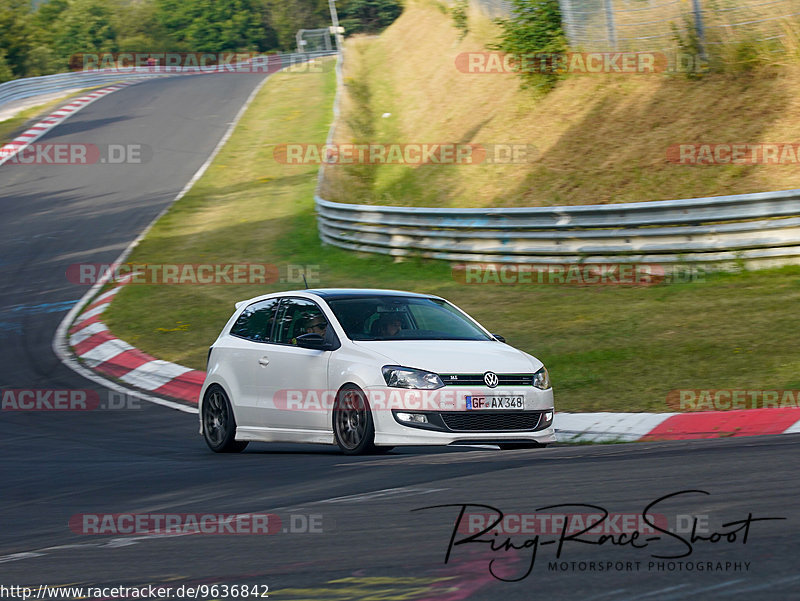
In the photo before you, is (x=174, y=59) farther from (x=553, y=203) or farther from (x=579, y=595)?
(x=579, y=595)

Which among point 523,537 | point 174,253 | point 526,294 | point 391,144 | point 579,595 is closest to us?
point 579,595

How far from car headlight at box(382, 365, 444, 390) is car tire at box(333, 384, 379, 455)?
0.26m

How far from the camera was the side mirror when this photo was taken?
917 cm

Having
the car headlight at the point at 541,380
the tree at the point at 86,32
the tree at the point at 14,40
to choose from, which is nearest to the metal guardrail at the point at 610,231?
the car headlight at the point at 541,380

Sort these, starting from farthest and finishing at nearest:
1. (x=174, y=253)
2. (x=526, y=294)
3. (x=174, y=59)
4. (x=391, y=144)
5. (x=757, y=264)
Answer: (x=174, y=59) < (x=391, y=144) < (x=174, y=253) < (x=526, y=294) < (x=757, y=264)

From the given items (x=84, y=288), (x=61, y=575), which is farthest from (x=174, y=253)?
(x=61, y=575)

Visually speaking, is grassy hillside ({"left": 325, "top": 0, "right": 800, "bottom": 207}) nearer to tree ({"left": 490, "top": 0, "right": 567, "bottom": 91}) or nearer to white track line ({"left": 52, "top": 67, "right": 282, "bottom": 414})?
tree ({"left": 490, "top": 0, "right": 567, "bottom": 91})

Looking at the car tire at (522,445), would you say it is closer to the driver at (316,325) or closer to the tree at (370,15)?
the driver at (316,325)

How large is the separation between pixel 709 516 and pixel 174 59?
97405 mm

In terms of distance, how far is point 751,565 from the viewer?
4.34 meters

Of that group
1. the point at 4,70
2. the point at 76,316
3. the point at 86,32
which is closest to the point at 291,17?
the point at 86,32

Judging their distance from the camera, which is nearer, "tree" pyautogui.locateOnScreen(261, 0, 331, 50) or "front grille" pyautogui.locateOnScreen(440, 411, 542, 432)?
"front grille" pyautogui.locateOnScreen(440, 411, 542, 432)

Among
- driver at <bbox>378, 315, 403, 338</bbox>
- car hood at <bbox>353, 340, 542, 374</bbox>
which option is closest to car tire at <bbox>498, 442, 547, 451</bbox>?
car hood at <bbox>353, 340, 542, 374</bbox>

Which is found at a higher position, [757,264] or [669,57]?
[669,57]
